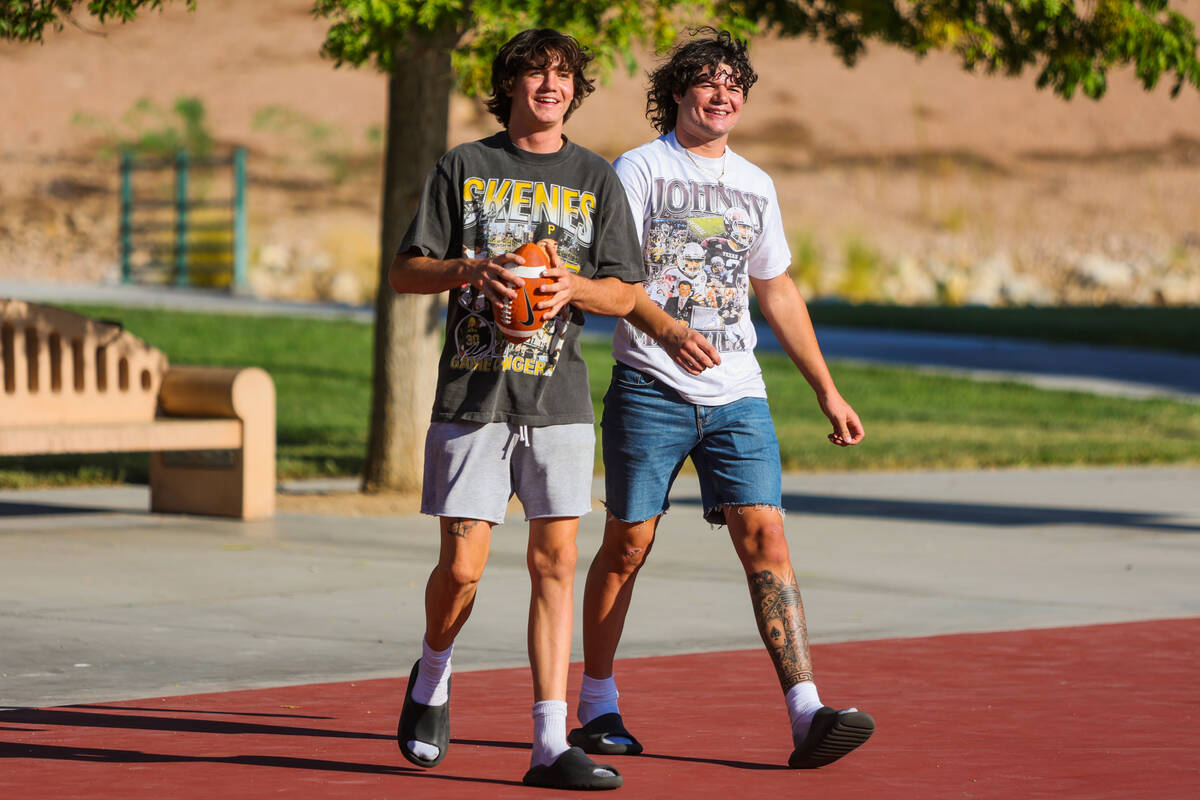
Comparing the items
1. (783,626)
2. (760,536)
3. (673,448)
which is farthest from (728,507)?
(783,626)

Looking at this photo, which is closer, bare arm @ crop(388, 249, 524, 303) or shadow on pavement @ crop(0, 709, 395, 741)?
bare arm @ crop(388, 249, 524, 303)

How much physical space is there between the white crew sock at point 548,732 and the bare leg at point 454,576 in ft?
1.11

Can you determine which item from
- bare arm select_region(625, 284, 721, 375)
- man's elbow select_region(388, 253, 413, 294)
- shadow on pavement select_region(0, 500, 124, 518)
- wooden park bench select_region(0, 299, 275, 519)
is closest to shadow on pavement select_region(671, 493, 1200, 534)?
wooden park bench select_region(0, 299, 275, 519)

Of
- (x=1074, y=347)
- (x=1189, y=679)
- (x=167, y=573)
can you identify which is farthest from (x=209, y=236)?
(x=1189, y=679)

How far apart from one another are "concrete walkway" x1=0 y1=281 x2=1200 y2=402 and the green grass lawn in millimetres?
1395

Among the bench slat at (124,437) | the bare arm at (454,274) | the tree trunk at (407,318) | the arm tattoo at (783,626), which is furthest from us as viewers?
the tree trunk at (407,318)

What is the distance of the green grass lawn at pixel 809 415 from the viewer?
1532cm

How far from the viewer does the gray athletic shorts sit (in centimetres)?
545

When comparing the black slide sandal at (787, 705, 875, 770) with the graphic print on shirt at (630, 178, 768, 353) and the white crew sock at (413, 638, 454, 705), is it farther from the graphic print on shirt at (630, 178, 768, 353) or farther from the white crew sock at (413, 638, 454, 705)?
the graphic print on shirt at (630, 178, 768, 353)

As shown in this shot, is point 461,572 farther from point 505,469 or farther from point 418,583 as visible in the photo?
point 418,583

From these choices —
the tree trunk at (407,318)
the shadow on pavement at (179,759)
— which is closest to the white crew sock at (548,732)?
the shadow on pavement at (179,759)

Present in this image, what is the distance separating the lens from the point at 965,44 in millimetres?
13414

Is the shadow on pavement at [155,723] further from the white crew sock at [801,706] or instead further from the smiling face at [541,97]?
the smiling face at [541,97]

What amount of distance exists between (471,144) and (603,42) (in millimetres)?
5838
